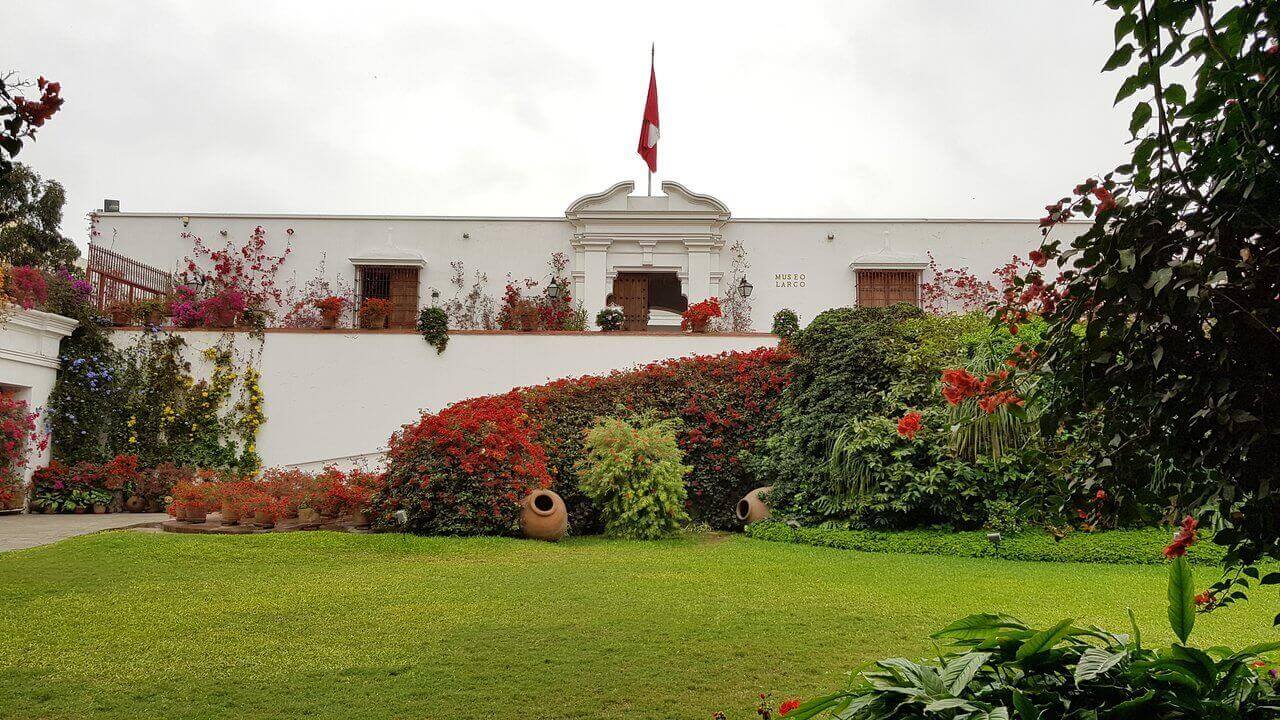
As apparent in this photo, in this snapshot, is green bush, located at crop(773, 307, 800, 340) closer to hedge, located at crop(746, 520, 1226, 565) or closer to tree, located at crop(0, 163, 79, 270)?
hedge, located at crop(746, 520, 1226, 565)

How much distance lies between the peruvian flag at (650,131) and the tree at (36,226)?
1223 cm

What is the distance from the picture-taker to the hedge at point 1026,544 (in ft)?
26.0

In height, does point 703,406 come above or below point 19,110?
below

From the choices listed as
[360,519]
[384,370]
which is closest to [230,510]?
[360,519]

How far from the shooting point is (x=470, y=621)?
5305 mm

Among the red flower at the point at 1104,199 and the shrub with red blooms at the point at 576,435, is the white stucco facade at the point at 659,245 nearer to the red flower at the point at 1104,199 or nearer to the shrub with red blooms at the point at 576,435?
the shrub with red blooms at the point at 576,435

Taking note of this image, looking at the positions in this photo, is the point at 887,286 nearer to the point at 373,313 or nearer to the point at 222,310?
the point at 373,313

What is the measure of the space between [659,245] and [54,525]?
11.3 meters

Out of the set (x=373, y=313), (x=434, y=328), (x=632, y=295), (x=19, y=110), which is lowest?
(x=19, y=110)

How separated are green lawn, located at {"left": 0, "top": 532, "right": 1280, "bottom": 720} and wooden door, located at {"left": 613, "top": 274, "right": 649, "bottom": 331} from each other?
9.64 meters

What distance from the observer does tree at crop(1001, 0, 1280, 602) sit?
5.61 ft

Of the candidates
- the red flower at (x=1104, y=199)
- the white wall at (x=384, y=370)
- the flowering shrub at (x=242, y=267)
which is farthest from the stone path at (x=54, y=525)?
the red flower at (x=1104, y=199)

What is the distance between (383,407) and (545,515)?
6.20 meters

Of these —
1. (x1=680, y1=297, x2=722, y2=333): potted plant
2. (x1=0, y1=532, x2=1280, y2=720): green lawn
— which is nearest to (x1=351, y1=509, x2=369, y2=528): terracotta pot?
(x1=0, y1=532, x2=1280, y2=720): green lawn
